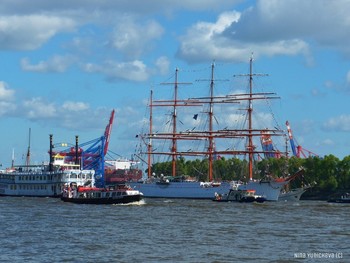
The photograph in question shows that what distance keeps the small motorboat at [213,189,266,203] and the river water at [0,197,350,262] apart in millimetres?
64294

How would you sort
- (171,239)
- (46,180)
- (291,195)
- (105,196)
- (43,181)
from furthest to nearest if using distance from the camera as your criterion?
(291,195)
(43,181)
(46,180)
(105,196)
(171,239)

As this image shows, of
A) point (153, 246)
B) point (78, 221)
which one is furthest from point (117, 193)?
point (153, 246)

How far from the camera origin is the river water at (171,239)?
56.4 meters

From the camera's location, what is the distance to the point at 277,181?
192 metres

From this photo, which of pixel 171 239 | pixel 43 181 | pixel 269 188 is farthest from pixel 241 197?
pixel 171 239

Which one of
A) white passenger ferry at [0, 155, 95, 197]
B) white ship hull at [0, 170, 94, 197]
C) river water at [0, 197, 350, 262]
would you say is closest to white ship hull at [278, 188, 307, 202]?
white passenger ferry at [0, 155, 95, 197]

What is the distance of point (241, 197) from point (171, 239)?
3871 inches

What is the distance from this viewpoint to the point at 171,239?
6819 cm

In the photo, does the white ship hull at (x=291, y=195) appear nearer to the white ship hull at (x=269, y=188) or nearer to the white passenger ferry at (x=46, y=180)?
the white ship hull at (x=269, y=188)

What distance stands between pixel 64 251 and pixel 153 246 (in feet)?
23.5

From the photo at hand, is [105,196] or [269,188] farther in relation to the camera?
[269,188]

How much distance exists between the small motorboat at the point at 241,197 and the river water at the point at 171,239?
2531 inches

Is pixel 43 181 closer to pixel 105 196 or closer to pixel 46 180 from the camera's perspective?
pixel 46 180

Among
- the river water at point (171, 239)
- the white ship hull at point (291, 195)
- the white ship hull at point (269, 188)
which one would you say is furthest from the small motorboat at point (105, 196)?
the white ship hull at point (291, 195)
